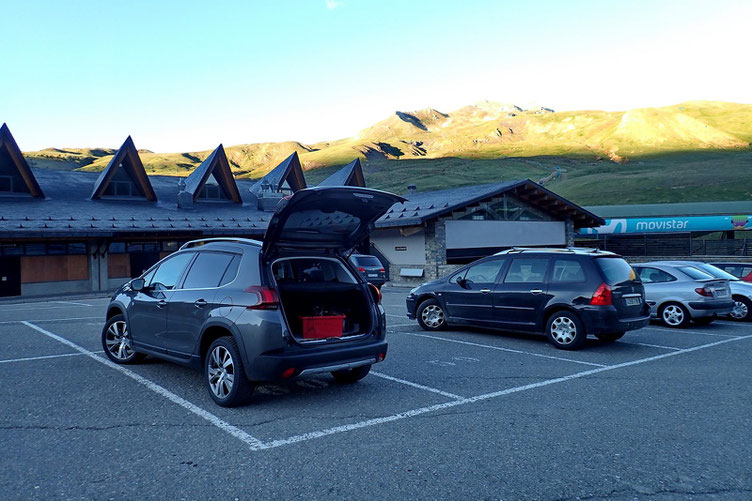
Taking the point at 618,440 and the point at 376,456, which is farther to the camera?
the point at 618,440

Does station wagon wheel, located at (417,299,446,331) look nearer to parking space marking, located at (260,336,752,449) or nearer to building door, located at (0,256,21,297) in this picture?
parking space marking, located at (260,336,752,449)

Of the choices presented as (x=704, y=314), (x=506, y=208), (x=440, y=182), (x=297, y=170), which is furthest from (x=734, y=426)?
(x=440, y=182)

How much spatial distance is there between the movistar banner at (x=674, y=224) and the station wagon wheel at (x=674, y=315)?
823 inches

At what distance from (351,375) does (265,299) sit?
1.81m

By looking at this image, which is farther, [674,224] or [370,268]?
[674,224]

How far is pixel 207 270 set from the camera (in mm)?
5992

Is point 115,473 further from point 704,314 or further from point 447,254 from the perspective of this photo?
point 447,254

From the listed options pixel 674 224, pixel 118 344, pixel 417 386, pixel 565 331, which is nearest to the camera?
pixel 417 386

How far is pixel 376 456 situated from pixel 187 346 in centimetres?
278

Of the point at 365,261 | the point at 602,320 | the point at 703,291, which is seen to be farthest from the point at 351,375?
the point at 365,261

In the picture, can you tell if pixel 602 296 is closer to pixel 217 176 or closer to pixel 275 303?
pixel 275 303

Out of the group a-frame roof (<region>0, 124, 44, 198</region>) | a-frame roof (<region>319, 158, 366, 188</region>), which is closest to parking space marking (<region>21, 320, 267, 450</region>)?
a-frame roof (<region>0, 124, 44, 198</region>)

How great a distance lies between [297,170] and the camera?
113ft

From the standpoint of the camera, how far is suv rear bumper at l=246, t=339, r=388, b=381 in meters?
5.09
